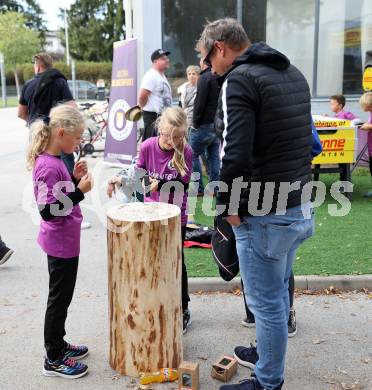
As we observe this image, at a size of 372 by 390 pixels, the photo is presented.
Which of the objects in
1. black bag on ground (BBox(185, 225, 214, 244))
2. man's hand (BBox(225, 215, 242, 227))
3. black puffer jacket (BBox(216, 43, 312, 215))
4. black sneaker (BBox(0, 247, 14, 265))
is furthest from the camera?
black bag on ground (BBox(185, 225, 214, 244))

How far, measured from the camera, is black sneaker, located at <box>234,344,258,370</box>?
3396 mm

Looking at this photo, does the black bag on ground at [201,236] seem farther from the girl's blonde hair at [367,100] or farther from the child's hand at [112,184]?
the girl's blonde hair at [367,100]

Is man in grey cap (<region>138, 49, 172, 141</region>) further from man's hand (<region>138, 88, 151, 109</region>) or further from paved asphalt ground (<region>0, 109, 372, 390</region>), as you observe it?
paved asphalt ground (<region>0, 109, 372, 390</region>)

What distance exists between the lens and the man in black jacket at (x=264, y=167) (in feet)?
8.11

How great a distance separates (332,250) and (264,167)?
325 cm

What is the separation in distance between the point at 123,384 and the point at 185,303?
0.89 m

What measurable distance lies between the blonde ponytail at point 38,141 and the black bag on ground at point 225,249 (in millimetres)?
1136

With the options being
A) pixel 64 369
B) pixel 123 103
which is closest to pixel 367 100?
pixel 123 103

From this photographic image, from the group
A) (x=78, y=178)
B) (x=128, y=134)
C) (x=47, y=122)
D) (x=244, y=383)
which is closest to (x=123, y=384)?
(x=244, y=383)

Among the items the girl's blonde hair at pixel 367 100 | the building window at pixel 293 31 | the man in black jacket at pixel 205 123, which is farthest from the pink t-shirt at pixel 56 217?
the building window at pixel 293 31

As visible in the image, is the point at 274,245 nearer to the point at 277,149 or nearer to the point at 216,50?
the point at 277,149

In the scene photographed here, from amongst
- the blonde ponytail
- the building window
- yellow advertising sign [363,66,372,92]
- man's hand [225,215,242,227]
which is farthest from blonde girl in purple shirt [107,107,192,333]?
the building window

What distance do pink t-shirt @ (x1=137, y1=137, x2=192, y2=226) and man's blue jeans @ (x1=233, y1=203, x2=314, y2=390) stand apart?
1057mm

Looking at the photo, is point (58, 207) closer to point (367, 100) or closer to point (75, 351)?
point (75, 351)
